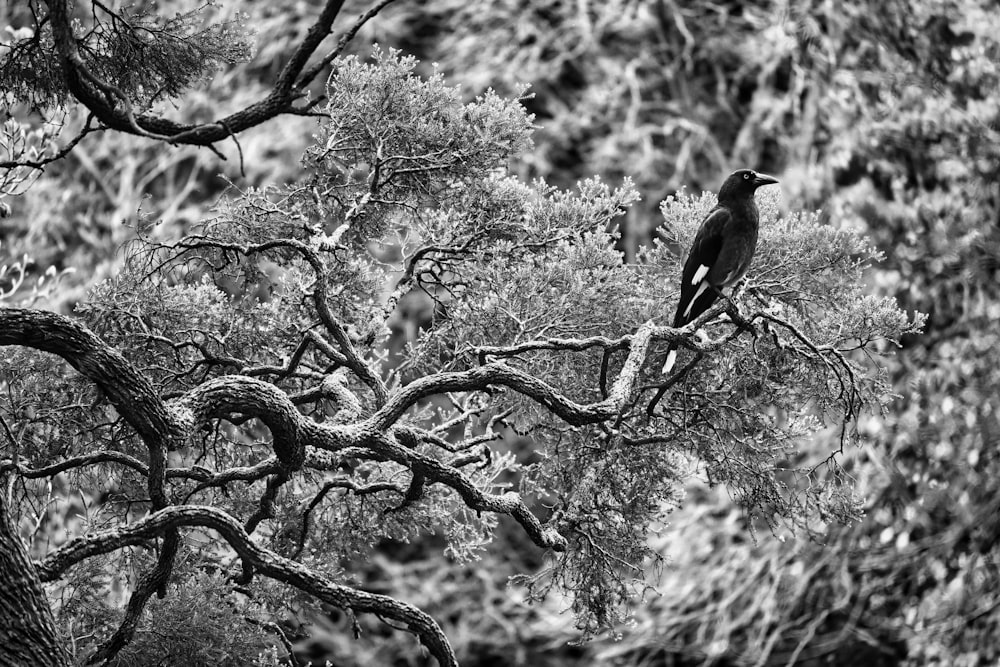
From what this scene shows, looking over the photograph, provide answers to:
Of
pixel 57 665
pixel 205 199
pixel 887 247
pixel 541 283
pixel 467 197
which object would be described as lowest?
pixel 57 665

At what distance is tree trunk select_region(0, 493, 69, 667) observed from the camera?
4418 mm

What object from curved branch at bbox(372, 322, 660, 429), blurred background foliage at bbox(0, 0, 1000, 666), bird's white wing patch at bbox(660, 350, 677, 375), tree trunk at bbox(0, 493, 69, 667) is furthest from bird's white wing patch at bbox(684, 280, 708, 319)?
tree trunk at bbox(0, 493, 69, 667)

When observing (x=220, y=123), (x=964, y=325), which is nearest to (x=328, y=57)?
(x=220, y=123)

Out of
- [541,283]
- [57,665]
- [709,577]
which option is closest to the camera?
[57,665]

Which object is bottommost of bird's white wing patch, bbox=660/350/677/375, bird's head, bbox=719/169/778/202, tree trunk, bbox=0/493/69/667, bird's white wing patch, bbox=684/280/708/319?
tree trunk, bbox=0/493/69/667

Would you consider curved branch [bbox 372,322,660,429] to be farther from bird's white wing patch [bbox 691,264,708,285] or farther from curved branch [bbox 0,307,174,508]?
curved branch [bbox 0,307,174,508]

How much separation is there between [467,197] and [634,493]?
161 centimetres

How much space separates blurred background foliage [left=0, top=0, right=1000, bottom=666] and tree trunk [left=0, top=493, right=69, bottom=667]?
2866 mm

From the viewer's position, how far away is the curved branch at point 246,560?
187 inches

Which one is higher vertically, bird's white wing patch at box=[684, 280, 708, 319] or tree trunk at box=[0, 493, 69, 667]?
bird's white wing patch at box=[684, 280, 708, 319]

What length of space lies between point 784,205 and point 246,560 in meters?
7.96

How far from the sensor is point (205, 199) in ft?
49.6

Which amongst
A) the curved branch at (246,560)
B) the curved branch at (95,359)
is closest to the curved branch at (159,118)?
the curved branch at (95,359)

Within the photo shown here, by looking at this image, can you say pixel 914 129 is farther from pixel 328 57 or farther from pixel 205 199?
pixel 205 199
